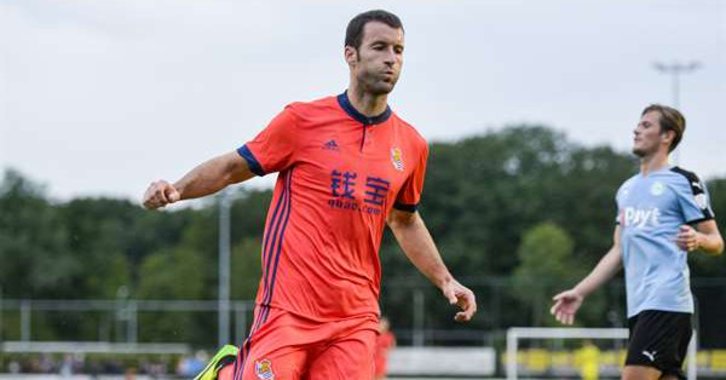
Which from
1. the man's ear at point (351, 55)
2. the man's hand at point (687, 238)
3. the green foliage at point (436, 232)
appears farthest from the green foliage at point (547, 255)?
the man's ear at point (351, 55)

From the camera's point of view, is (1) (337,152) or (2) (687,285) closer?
(1) (337,152)

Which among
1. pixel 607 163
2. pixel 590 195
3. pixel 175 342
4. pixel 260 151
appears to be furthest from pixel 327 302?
pixel 607 163

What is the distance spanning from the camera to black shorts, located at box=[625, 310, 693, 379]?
9.00 metres

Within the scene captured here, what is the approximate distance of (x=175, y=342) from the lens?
7406cm

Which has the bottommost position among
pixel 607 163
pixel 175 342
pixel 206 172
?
pixel 175 342

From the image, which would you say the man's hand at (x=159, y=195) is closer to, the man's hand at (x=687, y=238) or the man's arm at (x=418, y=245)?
the man's arm at (x=418, y=245)

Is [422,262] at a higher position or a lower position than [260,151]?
lower

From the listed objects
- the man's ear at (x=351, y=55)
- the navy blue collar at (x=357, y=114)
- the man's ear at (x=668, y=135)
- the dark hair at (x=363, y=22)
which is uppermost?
the dark hair at (x=363, y=22)

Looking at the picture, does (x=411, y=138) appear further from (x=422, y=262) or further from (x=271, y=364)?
(x=271, y=364)

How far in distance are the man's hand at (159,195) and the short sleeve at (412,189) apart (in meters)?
1.27

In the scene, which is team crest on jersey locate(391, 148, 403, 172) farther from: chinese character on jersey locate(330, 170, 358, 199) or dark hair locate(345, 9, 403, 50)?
dark hair locate(345, 9, 403, 50)

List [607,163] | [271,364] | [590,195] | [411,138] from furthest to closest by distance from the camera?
[607,163]
[590,195]
[411,138]
[271,364]

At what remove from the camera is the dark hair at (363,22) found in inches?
264

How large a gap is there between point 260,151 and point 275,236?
428mm
